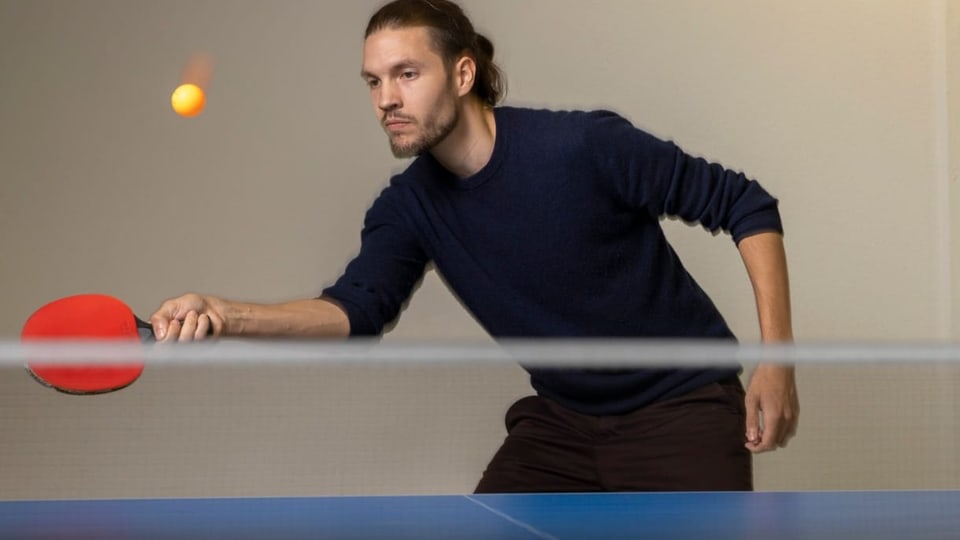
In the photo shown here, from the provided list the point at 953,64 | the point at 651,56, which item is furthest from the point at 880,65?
the point at 651,56

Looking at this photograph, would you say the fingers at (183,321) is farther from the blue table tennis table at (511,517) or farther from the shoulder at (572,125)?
the shoulder at (572,125)

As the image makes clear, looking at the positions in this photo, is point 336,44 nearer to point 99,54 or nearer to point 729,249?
point 99,54

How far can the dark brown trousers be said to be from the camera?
2250 millimetres

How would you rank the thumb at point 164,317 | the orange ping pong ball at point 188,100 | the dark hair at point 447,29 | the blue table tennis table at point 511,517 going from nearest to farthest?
the blue table tennis table at point 511,517, the thumb at point 164,317, the dark hair at point 447,29, the orange ping pong ball at point 188,100

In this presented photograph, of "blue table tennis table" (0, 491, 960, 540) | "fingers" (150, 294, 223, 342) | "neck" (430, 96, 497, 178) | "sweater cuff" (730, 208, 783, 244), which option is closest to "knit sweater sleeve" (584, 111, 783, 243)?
"sweater cuff" (730, 208, 783, 244)

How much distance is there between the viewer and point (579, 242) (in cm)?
232

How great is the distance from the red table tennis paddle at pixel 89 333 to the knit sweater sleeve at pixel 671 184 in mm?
840

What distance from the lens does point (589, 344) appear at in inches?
90.9

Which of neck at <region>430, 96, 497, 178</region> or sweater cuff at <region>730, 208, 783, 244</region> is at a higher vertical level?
neck at <region>430, 96, 497, 178</region>

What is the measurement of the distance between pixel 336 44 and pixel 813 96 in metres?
1.67

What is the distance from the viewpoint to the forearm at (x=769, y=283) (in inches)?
86.0

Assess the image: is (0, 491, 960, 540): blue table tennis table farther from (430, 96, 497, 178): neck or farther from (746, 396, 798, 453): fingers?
(430, 96, 497, 178): neck

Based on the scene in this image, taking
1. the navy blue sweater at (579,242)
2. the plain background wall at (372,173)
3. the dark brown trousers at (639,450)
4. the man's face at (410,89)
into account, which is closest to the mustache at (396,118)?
the man's face at (410,89)

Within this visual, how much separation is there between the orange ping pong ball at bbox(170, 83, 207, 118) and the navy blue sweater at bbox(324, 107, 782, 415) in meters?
2.23
